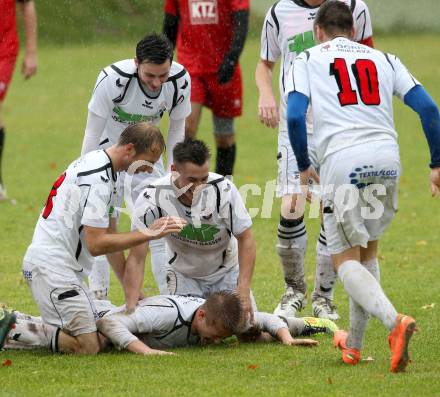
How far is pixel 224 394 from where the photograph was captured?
5199 mm

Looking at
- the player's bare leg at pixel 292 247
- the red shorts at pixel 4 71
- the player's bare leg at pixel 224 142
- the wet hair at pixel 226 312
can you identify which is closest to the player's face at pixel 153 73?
the player's bare leg at pixel 292 247

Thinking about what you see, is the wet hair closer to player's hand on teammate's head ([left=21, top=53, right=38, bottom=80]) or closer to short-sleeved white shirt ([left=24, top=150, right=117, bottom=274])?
short-sleeved white shirt ([left=24, top=150, right=117, bottom=274])

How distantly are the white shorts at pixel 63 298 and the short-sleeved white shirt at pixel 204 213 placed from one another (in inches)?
25.3

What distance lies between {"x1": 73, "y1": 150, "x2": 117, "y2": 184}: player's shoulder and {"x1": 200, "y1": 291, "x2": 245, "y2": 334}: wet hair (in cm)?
94

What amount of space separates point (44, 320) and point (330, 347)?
173 centimetres

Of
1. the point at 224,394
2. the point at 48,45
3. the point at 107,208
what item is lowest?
the point at 224,394

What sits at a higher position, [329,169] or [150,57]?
[150,57]

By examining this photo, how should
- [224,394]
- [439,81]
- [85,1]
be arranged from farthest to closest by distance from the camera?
1. [85,1]
2. [439,81]
3. [224,394]

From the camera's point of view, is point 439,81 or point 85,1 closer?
point 439,81

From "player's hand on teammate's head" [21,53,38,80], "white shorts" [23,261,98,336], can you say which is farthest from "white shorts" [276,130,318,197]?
"player's hand on teammate's head" [21,53,38,80]

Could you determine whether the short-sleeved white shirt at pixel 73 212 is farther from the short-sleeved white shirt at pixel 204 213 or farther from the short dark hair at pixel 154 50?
the short dark hair at pixel 154 50

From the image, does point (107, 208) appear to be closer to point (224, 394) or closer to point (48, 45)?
point (224, 394)

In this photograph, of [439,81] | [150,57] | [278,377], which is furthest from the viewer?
[439,81]

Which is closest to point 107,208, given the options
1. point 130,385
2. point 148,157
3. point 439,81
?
point 148,157
